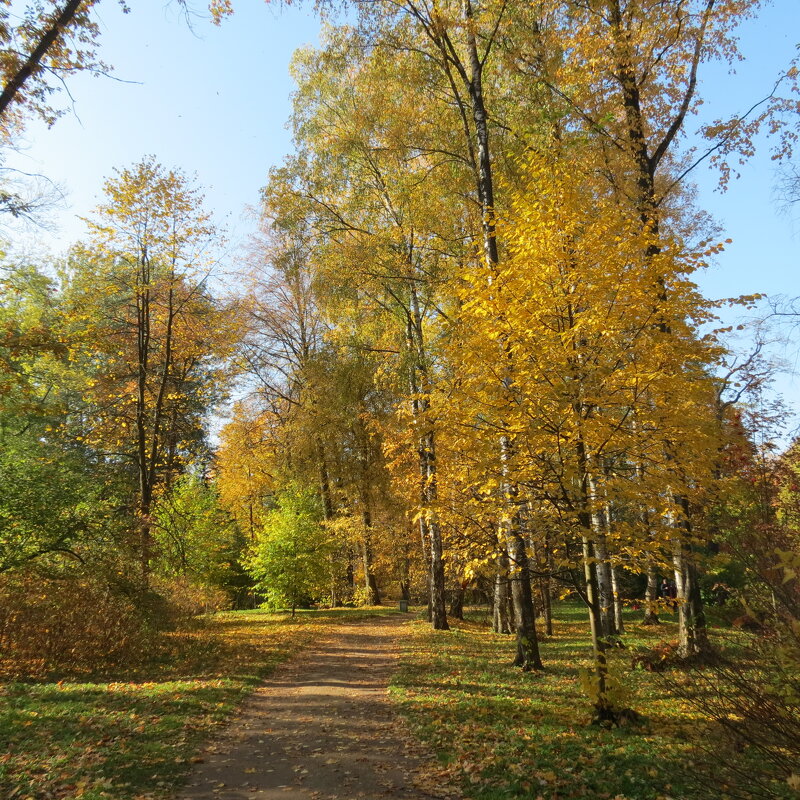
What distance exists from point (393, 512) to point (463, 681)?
12327 millimetres

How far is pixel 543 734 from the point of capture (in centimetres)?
565

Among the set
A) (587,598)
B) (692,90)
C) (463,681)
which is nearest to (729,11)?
(692,90)

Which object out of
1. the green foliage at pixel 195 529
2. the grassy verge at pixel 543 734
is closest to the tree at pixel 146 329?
the green foliage at pixel 195 529

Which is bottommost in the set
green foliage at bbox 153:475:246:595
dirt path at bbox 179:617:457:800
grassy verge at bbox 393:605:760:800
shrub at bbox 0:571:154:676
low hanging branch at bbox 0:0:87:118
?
dirt path at bbox 179:617:457:800

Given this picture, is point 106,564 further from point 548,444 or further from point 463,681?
point 548,444

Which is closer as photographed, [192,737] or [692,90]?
[192,737]

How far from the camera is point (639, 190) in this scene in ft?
33.4

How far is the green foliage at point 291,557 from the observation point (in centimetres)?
1891

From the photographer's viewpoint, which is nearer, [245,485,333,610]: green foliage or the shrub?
the shrub

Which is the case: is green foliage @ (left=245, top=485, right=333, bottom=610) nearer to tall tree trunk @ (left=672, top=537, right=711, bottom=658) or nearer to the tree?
the tree

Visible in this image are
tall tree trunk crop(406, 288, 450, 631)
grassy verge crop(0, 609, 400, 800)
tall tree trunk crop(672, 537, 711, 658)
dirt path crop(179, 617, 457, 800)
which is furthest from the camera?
tall tree trunk crop(406, 288, 450, 631)

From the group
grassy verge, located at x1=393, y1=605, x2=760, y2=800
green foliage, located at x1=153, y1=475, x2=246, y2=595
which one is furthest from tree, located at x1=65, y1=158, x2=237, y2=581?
grassy verge, located at x1=393, y1=605, x2=760, y2=800

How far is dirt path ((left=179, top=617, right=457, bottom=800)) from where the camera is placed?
15.4ft

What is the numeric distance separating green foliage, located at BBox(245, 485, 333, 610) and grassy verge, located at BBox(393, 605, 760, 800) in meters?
9.26
